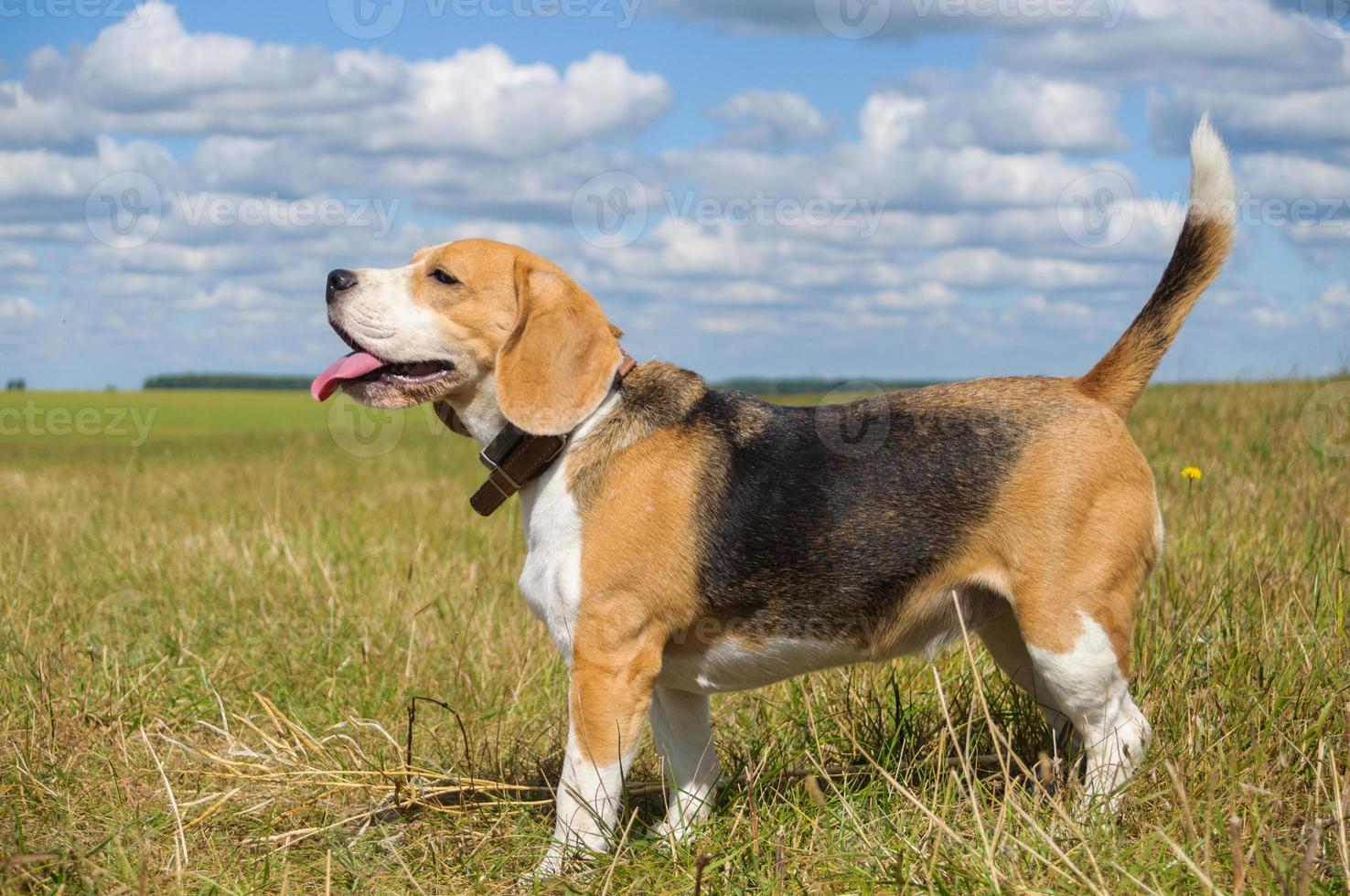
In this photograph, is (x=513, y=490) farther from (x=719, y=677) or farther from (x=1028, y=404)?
(x=1028, y=404)

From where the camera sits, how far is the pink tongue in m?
4.21

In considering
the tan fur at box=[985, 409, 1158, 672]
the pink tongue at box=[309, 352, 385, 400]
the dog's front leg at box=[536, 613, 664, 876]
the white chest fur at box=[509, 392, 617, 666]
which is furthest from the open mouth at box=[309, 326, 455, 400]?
the tan fur at box=[985, 409, 1158, 672]

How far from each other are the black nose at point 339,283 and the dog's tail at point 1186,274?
8.86 ft

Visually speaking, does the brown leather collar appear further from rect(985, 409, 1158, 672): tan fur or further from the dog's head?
rect(985, 409, 1158, 672): tan fur

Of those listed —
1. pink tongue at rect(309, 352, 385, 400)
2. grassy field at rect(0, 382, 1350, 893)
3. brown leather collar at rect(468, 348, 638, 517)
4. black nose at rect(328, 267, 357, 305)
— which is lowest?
grassy field at rect(0, 382, 1350, 893)

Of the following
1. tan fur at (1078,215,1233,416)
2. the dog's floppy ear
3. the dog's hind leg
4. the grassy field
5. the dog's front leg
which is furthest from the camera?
the dog's hind leg

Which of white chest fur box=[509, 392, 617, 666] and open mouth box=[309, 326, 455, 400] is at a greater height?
open mouth box=[309, 326, 455, 400]

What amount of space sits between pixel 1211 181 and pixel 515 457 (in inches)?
109

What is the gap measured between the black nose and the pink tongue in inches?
8.8

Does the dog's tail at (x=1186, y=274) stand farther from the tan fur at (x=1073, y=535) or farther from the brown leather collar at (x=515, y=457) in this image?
the brown leather collar at (x=515, y=457)

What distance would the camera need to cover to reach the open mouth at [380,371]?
13.8ft

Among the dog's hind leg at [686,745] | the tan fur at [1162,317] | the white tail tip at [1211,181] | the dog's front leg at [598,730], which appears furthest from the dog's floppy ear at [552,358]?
the white tail tip at [1211,181]

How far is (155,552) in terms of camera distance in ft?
26.0

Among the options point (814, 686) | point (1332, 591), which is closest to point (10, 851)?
point (814, 686)
